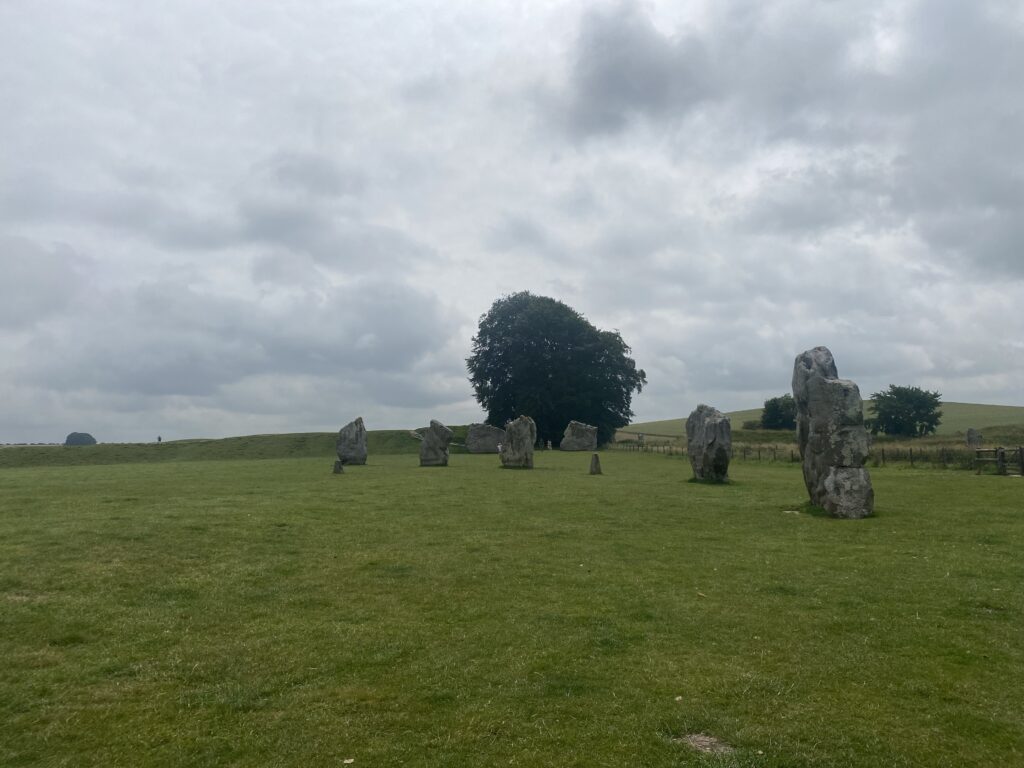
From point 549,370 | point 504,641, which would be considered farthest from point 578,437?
point 504,641

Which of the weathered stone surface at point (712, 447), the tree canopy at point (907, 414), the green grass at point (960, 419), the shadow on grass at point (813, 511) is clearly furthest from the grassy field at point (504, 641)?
the green grass at point (960, 419)

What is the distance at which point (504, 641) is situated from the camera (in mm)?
8453

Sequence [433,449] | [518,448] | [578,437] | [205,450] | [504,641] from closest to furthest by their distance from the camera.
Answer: [504,641] → [518,448] → [433,449] → [205,450] → [578,437]

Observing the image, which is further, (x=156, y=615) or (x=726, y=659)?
(x=156, y=615)

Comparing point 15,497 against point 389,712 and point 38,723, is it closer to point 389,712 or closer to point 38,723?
point 38,723

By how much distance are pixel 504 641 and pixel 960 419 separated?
324 feet

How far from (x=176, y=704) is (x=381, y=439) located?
54.5 meters

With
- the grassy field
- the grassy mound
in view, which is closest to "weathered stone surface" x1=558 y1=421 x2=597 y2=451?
the grassy mound

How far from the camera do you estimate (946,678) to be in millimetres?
7211

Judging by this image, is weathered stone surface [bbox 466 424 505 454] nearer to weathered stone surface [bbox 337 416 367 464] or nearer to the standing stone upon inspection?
weathered stone surface [bbox 337 416 367 464]

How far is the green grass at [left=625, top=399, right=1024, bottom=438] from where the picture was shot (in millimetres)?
80750

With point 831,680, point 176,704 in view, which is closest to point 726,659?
point 831,680

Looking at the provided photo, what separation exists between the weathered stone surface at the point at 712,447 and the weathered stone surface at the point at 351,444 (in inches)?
732

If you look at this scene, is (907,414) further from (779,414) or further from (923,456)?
(923,456)
